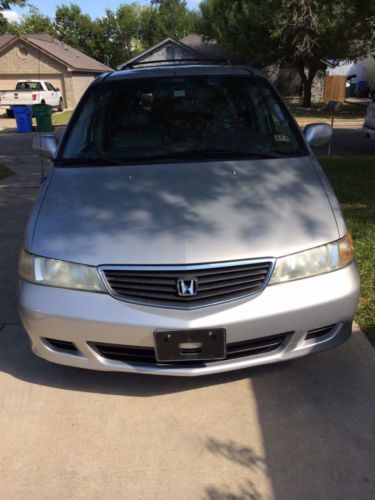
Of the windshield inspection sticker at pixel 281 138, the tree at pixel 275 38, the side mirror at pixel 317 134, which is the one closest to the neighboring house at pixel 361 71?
the tree at pixel 275 38

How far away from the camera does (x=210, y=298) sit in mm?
2494

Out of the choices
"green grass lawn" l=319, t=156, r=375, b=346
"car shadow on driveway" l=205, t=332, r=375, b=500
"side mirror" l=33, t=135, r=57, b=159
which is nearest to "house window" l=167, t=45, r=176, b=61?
"green grass lawn" l=319, t=156, r=375, b=346

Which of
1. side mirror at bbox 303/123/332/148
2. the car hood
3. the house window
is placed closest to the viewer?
the car hood

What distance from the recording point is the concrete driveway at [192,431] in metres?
2.22

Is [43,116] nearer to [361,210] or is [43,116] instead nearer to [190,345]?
[361,210]

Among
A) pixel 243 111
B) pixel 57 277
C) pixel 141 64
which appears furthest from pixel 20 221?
pixel 57 277

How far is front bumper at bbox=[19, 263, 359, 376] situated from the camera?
96.7 inches

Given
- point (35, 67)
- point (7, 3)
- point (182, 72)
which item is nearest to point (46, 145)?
point (182, 72)

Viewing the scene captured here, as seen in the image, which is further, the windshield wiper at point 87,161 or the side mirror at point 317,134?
the side mirror at point 317,134

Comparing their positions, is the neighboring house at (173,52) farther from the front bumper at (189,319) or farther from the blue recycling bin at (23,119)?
the front bumper at (189,319)

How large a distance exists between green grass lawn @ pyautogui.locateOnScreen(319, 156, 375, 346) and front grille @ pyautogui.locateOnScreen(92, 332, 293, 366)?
3.47ft

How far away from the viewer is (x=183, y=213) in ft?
9.23

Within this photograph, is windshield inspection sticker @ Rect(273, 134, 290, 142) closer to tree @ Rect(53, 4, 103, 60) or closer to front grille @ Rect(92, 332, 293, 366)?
front grille @ Rect(92, 332, 293, 366)

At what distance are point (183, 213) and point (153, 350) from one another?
0.80m
